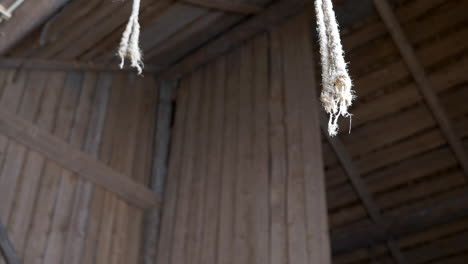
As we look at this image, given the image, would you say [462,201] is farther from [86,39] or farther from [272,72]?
[86,39]

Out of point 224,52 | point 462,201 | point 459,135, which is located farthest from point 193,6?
point 462,201

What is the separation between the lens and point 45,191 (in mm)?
3719

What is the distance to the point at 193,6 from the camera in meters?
4.07

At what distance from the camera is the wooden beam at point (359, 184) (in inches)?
209

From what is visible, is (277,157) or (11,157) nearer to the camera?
(11,157)

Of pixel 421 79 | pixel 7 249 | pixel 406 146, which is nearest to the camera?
pixel 7 249

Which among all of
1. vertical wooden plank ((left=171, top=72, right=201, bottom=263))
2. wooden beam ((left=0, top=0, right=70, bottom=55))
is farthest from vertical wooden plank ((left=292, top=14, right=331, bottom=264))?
wooden beam ((left=0, top=0, right=70, bottom=55))

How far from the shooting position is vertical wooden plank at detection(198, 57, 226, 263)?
3.79 meters

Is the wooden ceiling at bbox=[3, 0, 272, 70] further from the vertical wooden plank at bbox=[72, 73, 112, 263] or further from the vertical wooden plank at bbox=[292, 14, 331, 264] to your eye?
the vertical wooden plank at bbox=[292, 14, 331, 264]

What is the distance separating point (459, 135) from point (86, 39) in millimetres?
3347

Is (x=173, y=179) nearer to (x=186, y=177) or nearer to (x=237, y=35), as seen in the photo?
(x=186, y=177)

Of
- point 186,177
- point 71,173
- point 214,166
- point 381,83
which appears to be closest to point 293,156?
point 214,166

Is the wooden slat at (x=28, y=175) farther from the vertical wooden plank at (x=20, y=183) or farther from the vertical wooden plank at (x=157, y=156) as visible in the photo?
the vertical wooden plank at (x=157, y=156)

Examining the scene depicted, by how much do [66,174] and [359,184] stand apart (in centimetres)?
293
